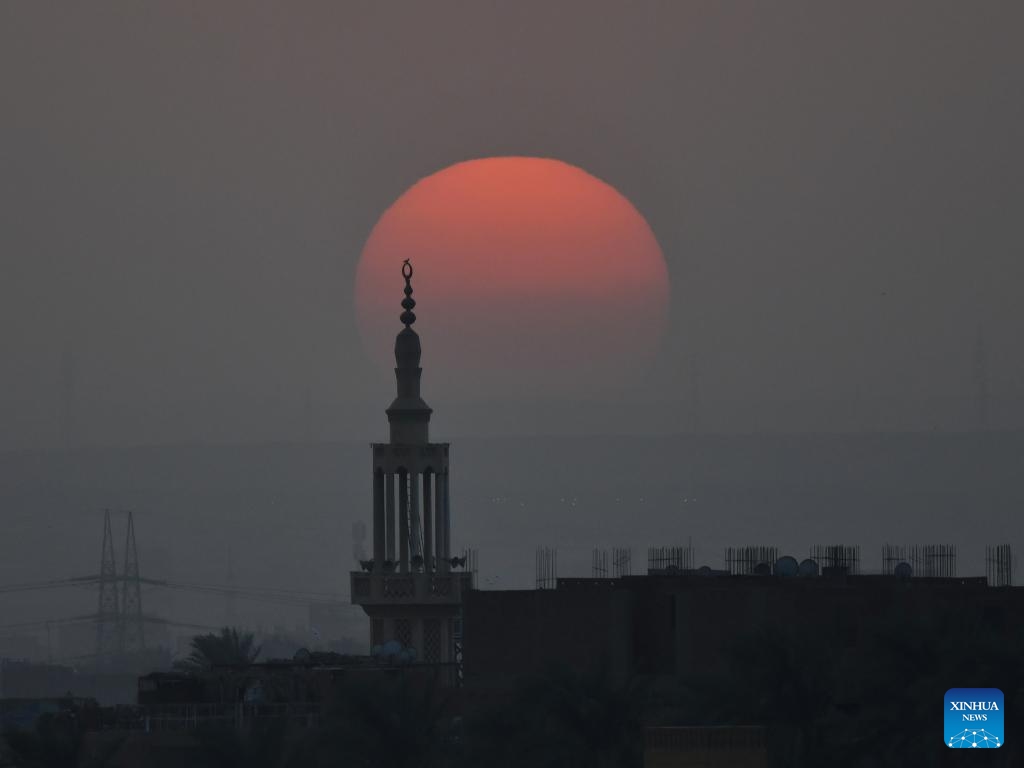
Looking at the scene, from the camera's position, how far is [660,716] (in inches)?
1848

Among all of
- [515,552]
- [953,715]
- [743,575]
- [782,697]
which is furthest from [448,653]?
[515,552]

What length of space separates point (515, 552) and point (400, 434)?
111 meters

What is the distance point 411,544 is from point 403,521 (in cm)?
44

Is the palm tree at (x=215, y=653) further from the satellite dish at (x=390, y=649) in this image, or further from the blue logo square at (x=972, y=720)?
the blue logo square at (x=972, y=720)

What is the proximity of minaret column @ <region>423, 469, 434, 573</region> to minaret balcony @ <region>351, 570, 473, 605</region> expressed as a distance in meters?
0.46

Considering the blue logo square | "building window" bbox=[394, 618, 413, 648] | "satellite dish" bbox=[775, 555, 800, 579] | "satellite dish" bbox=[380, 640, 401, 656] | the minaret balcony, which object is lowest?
the blue logo square

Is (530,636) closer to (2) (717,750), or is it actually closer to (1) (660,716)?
(1) (660,716)

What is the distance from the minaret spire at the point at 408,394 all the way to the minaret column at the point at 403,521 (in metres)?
0.70

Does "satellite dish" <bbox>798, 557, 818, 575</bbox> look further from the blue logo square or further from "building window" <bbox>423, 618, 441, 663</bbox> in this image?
the blue logo square

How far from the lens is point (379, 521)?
5422 centimetres

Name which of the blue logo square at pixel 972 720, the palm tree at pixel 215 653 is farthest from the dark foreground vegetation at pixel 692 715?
the palm tree at pixel 215 653

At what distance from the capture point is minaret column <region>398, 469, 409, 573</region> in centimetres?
5366

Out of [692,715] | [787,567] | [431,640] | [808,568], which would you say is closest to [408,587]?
[431,640]

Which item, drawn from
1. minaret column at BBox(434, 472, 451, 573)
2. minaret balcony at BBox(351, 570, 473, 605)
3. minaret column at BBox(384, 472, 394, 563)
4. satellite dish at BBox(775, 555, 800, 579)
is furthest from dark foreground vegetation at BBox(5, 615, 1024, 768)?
satellite dish at BBox(775, 555, 800, 579)
